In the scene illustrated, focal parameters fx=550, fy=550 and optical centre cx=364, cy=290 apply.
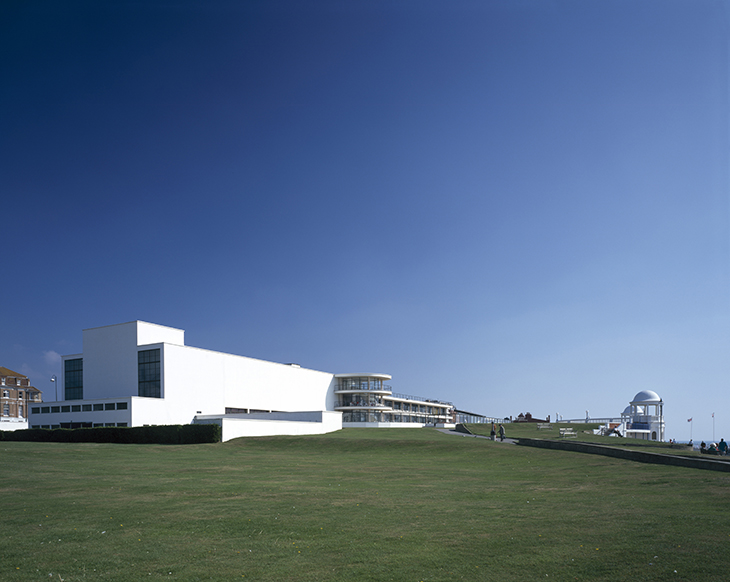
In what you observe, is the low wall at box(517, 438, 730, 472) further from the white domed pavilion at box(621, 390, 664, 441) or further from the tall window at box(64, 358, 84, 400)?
the tall window at box(64, 358, 84, 400)

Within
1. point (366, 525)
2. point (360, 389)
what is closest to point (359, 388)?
point (360, 389)

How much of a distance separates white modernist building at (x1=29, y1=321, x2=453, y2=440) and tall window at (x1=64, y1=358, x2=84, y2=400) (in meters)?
0.08

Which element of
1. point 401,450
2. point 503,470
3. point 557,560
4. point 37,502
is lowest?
point 401,450

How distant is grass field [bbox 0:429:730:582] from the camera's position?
25.1 feet

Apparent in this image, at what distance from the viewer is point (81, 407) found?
53.7 m

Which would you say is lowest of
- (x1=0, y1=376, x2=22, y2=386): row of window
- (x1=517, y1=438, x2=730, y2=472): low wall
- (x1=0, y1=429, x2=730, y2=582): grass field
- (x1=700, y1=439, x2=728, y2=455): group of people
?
(x1=0, y1=376, x2=22, y2=386): row of window

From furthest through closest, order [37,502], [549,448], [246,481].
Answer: [549,448]
[246,481]
[37,502]

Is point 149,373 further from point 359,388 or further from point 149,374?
point 359,388

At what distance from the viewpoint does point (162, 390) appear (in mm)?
55938

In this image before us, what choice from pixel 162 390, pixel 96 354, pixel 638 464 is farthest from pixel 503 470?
pixel 96 354

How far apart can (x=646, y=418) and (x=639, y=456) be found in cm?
6064

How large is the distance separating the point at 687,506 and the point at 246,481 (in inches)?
489

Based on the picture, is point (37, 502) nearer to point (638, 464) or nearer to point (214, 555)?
point (214, 555)

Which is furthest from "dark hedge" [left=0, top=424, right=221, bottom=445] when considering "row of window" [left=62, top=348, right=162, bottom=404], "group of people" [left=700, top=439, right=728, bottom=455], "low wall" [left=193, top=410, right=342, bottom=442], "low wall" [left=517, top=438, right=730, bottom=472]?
"group of people" [left=700, top=439, right=728, bottom=455]
